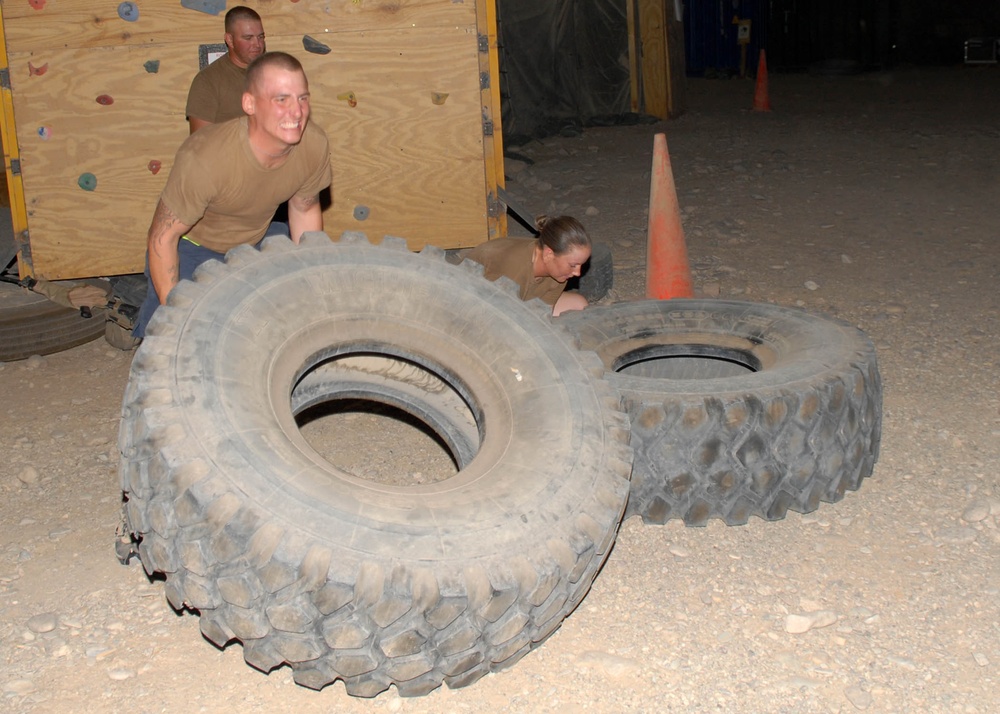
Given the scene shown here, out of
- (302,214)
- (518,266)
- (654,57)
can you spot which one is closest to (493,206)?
(518,266)

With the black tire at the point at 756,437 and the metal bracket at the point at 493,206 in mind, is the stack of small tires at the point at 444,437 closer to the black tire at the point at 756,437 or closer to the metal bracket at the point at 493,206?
the black tire at the point at 756,437

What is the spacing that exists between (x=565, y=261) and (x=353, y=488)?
1788 mm

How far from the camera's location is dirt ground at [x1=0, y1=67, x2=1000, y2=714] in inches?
94.9

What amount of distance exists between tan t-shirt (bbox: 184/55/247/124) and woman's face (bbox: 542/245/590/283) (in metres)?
1.62

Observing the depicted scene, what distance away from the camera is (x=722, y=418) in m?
3.03

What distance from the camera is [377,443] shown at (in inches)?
152

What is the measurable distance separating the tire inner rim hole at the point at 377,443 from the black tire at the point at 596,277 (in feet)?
4.88

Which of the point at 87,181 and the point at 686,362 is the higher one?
the point at 87,181

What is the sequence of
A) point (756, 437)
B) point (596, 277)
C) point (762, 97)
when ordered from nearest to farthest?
point (756, 437) → point (596, 277) → point (762, 97)

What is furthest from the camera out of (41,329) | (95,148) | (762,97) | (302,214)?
(762,97)

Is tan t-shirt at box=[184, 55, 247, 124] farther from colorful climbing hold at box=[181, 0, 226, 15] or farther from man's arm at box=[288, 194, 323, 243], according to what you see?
man's arm at box=[288, 194, 323, 243]

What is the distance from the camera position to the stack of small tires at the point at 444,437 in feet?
7.22

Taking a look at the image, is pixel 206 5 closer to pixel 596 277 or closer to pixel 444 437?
pixel 596 277

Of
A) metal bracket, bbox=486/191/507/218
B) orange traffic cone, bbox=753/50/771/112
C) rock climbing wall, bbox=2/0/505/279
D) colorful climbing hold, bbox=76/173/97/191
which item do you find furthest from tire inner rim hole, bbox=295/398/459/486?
orange traffic cone, bbox=753/50/771/112
